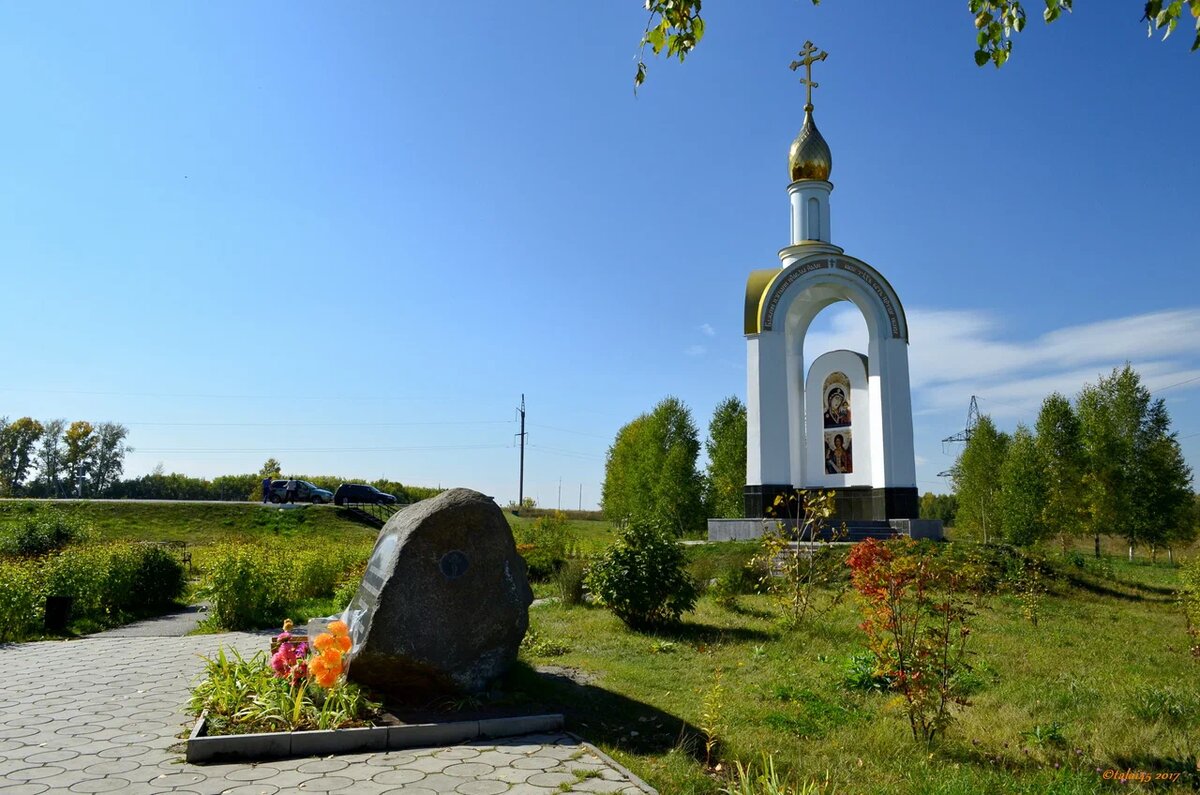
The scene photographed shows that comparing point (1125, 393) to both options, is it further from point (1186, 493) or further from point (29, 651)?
point (29, 651)

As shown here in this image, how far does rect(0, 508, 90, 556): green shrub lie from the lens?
1594cm

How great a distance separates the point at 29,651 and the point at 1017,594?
14.9 meters

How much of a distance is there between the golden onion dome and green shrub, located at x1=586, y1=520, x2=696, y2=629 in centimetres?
1737

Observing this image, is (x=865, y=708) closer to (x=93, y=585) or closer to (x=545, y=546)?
(x=93, y=585)

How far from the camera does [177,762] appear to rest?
4848 millimetres

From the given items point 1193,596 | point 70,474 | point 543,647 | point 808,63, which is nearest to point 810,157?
point 808,63

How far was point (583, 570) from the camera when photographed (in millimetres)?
13695

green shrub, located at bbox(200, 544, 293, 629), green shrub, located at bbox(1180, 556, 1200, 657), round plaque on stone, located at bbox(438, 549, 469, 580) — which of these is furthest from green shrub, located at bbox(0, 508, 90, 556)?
green shrub, located at bbox(1180, 556, 1200, 657)

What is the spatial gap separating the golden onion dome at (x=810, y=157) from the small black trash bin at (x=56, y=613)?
22035 millimetres

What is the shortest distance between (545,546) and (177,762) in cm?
1308

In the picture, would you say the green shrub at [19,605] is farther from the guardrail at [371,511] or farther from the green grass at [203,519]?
the guardrail at [371,511]

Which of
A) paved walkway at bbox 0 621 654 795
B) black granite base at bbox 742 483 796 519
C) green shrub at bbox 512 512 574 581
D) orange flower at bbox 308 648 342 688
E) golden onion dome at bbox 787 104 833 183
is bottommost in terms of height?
paved walkway at bbox 0 621 654 795

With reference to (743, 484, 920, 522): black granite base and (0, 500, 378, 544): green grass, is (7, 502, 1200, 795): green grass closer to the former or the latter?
(743, 484, 920, 522): black granite base

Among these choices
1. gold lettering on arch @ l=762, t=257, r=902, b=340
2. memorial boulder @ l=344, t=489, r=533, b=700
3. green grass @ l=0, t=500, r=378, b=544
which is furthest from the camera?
green grass @ l=0, t=500, r=378, b=544
